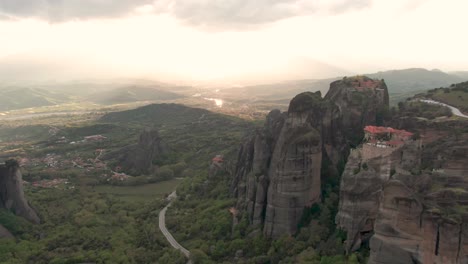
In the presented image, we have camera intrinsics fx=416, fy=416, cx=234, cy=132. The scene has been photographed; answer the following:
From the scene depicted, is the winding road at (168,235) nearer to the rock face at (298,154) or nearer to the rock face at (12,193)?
the rock face at (298,154)

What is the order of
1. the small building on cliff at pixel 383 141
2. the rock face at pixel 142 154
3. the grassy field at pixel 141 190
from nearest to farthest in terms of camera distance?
the small building on cliff at pixel 383 141 < the grassy field at pixel 141 190 < the rock face at pixel 142 154

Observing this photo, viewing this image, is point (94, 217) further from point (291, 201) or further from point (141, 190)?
point (291, 201)

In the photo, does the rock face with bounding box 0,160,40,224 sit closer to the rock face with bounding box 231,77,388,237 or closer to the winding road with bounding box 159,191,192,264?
the winding road with bounding box 159,191,192,264

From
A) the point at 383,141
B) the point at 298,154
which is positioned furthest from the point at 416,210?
the point at 298,154

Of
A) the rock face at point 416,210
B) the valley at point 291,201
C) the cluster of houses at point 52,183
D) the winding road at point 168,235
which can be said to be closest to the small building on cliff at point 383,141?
the valley at point 291,201

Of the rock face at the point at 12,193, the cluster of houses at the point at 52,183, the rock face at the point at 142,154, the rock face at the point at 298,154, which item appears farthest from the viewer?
the rock face at the point at 142,154

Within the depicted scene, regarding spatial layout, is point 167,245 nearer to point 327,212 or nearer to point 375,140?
point 327,212

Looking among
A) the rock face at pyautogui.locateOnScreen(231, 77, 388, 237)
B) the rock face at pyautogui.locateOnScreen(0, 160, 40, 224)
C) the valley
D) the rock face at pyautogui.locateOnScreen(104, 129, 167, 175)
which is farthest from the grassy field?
the rock face at pyautogui.locateOnScreen(231, 77, 388, 237)
